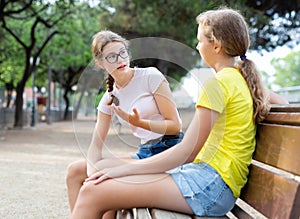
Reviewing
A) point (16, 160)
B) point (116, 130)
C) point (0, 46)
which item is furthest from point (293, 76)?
point (116, 130)

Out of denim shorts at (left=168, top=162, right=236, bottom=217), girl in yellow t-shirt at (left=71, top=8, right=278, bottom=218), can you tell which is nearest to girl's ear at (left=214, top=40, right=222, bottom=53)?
girl in yellow t-shirt at (left=71, top=8, right=278, bottom=218)

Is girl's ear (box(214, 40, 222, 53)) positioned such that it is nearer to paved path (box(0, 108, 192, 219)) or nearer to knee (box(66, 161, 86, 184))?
paved path (box(0, 108, 192, 219))

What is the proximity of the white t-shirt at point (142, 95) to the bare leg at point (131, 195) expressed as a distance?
1.16 feet

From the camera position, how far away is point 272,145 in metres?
2.10

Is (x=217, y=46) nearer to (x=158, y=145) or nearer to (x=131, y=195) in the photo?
(x=158, y=145)

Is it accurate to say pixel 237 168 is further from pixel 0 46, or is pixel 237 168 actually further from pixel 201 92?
pixel 0 46

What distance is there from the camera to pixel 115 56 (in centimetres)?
238

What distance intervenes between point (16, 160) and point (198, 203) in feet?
23.6

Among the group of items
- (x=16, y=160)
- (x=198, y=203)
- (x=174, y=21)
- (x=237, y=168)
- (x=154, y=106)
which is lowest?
(x=16, y=160)

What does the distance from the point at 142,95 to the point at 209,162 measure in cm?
56

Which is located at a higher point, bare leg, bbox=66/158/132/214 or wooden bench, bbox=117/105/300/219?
wooden bench, bbox=117/105/300/219

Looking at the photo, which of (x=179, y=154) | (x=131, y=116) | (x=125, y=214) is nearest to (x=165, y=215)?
(x=179, y=154)

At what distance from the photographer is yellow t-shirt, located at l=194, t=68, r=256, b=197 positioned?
2088 millimetres

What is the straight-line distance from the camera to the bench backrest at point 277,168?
1.80m
